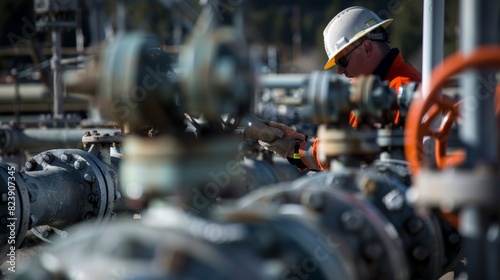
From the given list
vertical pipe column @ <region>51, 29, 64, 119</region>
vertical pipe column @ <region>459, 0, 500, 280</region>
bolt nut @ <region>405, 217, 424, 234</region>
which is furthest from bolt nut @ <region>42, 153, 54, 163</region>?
vertical pipe column @ <region>51, 29, 64, 119</region>

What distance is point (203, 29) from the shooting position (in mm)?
2096

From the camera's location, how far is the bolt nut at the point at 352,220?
2.31 m

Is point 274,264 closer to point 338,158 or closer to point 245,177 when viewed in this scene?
point 338,158

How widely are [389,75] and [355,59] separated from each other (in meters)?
0.18

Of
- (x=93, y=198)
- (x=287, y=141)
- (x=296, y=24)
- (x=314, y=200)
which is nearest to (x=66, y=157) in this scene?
(x=93, y=198)

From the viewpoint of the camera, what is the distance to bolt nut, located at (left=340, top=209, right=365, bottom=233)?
7.57 feet

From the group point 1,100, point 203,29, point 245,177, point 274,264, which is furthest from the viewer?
point 1,100

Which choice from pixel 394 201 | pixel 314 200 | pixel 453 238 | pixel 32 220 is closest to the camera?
pixel 314 200

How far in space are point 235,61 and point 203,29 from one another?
0.13 meters

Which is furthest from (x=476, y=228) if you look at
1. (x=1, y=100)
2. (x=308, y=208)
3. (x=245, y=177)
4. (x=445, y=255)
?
(x=1, y=100)

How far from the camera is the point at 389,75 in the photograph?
439 centimetres

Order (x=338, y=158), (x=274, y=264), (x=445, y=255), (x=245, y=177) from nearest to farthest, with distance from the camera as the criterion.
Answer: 1. (x=274, y=264)
2. (x=338, y=158)
3. (x=445, y=255)
4. (x=245, y=177)

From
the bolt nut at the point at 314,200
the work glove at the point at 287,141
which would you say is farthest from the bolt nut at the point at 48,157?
the bolt nut at the point at 314,200

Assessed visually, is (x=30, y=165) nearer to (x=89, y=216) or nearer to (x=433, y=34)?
(x=89, y=216)
